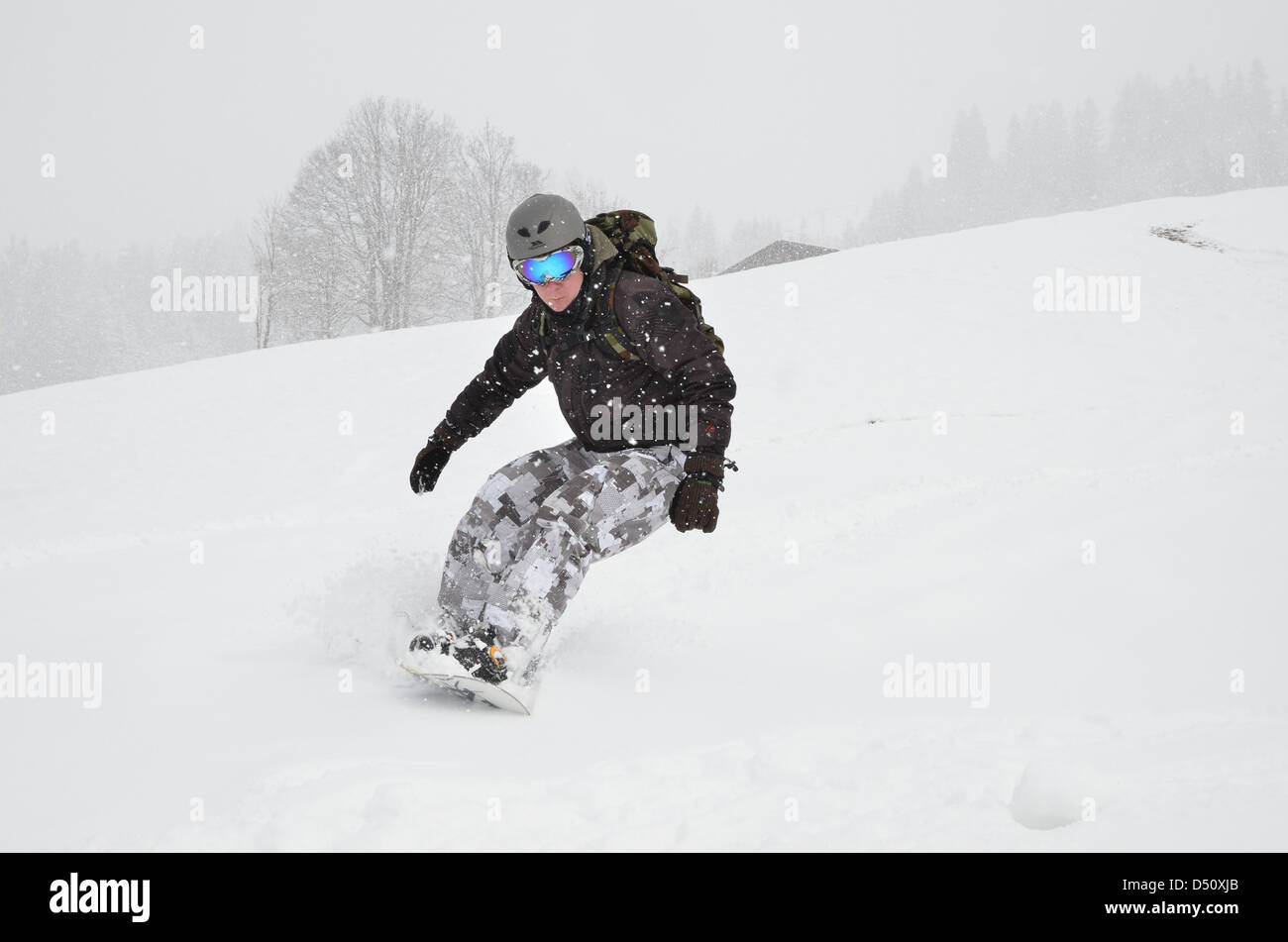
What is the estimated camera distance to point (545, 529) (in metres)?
3.53

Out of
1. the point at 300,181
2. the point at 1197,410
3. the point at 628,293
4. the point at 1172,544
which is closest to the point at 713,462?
the point at 628,293

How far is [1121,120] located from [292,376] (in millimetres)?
73864

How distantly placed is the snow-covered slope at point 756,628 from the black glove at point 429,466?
36cm

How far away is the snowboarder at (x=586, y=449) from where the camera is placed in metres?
3.44

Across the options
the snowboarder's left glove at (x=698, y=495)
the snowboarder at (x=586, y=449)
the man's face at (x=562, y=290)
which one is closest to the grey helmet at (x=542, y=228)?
the snowboarder at (x=586, y=449)

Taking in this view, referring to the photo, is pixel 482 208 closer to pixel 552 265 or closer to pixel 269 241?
pixel 269 241

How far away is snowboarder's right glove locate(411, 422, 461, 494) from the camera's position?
4.52 metres

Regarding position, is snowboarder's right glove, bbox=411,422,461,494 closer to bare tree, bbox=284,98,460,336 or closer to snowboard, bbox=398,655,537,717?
snowboard, bbox=398,655,537,717

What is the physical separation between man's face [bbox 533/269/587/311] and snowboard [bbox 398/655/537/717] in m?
1.60

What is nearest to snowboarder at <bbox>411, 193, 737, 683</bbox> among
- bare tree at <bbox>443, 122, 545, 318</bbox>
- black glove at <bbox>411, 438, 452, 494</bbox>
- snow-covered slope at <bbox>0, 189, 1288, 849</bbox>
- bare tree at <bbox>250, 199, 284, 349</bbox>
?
snow-covered slope at <bbox>0, 189, 1288, 849</bbox>

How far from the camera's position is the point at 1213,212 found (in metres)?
17.2

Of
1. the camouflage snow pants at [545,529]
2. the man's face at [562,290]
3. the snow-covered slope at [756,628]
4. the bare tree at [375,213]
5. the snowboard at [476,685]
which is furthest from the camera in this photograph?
the bare tree at [375,213]

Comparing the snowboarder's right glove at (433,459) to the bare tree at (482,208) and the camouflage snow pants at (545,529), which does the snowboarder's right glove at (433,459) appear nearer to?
the camouflage snow pants at (545,529)
